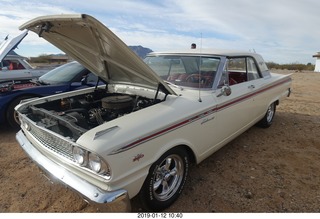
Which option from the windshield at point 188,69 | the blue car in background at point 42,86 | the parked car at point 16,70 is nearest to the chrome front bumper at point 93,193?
the windshield at point 188,69

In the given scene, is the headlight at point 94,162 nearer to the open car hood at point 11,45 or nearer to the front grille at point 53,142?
the front grille at point 53,142

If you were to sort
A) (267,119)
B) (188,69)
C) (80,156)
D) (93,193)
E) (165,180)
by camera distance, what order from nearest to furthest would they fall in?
Answer: (93,193) < (80,156) < (165,180) < (188,69) < (267,119)

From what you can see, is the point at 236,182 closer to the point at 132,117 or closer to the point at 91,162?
the point at 132,117

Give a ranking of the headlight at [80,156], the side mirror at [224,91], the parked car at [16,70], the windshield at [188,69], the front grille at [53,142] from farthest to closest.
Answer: the parked car at [16,70], the windshield at [188,69], the side mirror at [224,91], the front grille at [53,142], the headlight at [80,156]

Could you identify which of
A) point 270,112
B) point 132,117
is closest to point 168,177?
point 132,117

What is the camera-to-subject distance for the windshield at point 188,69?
3439 millimetres

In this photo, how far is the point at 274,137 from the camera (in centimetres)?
483

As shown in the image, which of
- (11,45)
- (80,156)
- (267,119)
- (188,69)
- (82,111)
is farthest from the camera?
(11,45)

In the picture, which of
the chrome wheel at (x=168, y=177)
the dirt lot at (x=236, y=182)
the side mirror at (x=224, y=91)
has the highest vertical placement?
the side mirror at (x=224, y=91)

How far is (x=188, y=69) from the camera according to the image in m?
3.73

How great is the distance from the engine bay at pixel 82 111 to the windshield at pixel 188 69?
25.5 inches

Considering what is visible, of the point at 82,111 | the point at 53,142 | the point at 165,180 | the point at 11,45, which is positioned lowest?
the point at 165,180

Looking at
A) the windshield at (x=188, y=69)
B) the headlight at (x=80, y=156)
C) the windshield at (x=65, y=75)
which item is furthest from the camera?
the windshield at (x=65, y=75)

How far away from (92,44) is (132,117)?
3.82 ft
